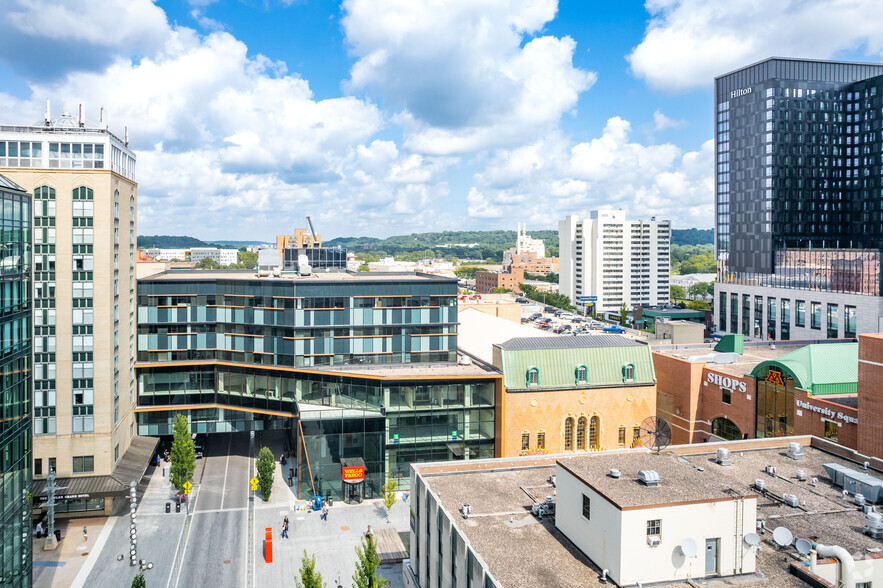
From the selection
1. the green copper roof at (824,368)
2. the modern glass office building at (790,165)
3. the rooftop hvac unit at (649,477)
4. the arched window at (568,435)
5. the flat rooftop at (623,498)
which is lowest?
the arched window at (568,435)

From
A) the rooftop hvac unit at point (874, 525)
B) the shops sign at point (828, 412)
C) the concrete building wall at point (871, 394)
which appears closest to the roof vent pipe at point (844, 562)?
the rooftop hvac unit at point (874, 525)

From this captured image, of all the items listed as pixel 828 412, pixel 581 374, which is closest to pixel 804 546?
pixel 828 412

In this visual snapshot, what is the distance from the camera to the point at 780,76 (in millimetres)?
158875

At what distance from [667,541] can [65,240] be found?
191 ft

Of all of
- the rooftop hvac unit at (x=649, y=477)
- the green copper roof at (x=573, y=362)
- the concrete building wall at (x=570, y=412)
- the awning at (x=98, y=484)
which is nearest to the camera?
the rooftop hvac unit at (x=649, y=477)

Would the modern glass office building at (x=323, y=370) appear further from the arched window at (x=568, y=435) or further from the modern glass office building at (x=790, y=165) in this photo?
the modern glass office building at (x=790, y=165)

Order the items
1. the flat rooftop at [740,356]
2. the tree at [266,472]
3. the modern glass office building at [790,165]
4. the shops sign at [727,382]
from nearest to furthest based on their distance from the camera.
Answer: the shops sign at [727,382] → the tree at [266,472] → the flat rooftop at [740,356] → the modern glass office building at [790,165]

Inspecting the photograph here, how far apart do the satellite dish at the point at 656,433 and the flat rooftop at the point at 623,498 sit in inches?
36.6

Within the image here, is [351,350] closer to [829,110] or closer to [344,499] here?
[344,499]

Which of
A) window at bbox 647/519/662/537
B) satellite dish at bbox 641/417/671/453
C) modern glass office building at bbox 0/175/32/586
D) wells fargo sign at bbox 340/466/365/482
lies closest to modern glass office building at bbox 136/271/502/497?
wells fargo sign at bbox 340/466/365/482

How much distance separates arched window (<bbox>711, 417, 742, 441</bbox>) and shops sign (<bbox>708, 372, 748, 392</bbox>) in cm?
346

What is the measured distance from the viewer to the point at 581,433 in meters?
67.8

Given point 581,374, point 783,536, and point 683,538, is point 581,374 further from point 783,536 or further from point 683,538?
point 683,538

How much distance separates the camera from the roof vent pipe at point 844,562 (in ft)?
91.1
